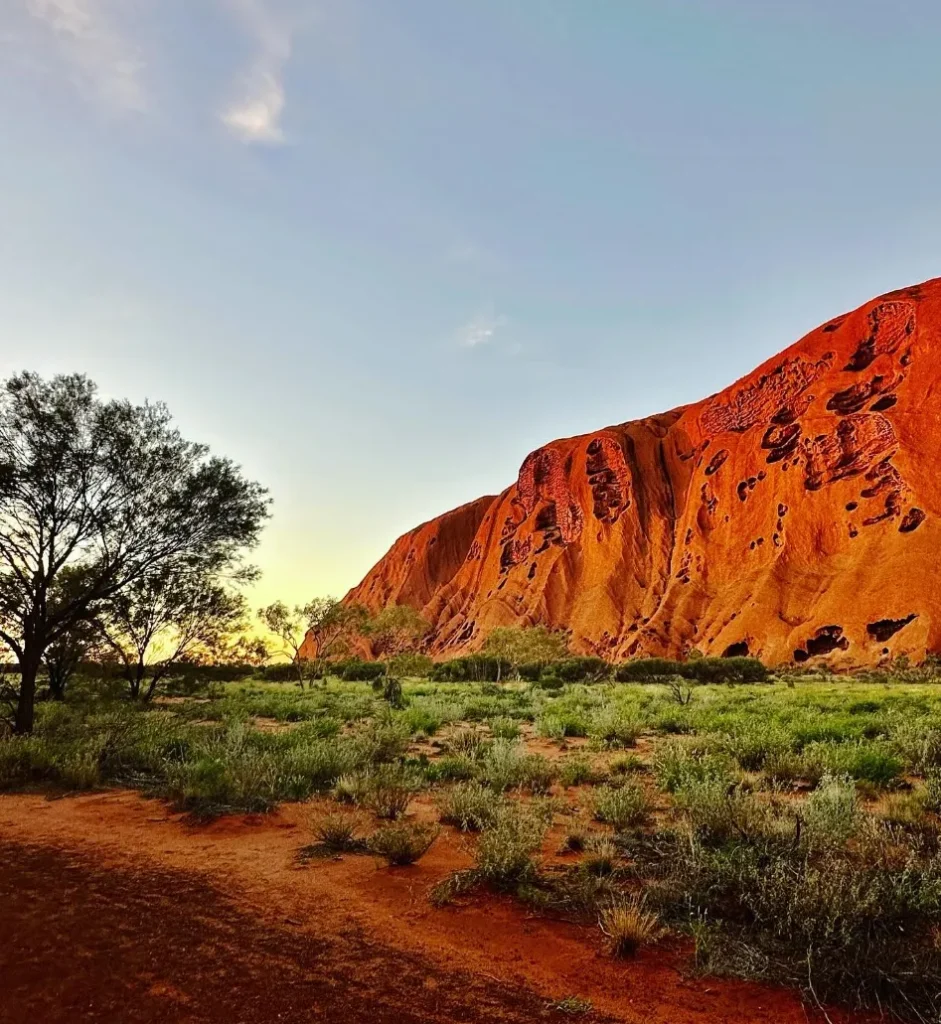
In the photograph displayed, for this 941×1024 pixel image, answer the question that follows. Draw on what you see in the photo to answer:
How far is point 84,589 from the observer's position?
16562 mm

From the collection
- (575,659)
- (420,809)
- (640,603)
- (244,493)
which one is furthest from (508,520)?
(420,809)

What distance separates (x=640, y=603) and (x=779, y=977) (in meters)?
63.8

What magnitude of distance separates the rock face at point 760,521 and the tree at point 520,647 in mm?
14970

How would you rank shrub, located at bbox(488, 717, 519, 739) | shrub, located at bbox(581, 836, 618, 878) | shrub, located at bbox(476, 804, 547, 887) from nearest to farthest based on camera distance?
shrub, located at bbox(476, 804, 547, 887) < shrub, located at bbox(581, 836, 618, 878) < shrub, located at bbox(488, 717, 519, 739)

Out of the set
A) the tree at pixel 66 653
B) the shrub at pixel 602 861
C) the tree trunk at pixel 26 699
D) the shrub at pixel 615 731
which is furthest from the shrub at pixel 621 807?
the tree at pixel 66 653

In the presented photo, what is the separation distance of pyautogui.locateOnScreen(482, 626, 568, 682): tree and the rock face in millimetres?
14970

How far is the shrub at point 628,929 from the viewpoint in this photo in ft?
13.5

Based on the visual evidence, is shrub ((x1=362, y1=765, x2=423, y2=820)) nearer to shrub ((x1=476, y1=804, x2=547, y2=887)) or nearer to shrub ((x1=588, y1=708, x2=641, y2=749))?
shrub ((x1=476, y1=804, x2=547, y2=887))

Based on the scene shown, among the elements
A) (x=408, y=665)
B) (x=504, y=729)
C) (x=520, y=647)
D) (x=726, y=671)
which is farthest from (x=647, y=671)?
(x=504, y=729)

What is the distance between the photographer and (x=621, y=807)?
6.90 m

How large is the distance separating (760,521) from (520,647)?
30800 mm

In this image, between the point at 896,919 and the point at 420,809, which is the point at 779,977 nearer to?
the point at 896,919

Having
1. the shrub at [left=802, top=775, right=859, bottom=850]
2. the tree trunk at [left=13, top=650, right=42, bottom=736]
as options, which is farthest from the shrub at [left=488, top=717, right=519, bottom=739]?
the tree trunk at [left=13, top=650, right=42, bottom=736]

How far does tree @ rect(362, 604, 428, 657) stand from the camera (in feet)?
164
